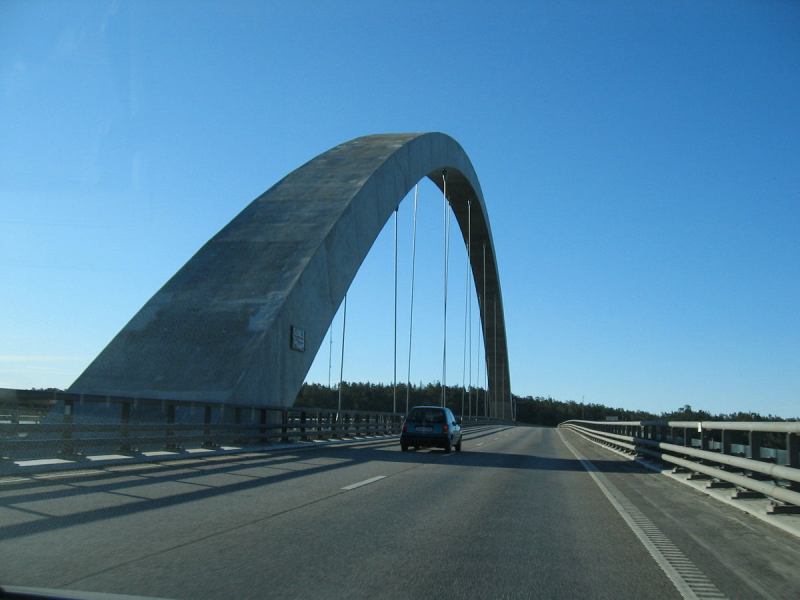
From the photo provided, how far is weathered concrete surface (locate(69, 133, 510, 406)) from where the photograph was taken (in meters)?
23.2

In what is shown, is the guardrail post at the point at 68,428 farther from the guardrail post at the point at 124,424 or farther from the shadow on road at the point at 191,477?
the guardrail post at the point at 124,424

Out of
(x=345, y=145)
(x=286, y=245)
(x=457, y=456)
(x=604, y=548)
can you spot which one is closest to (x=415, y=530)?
(x=604, y=548)

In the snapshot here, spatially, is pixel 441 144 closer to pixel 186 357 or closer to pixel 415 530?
pixel 186 357

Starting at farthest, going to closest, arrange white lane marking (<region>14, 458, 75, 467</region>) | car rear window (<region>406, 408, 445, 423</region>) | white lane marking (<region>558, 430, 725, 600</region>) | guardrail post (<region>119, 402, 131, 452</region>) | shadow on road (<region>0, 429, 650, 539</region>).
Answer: car rear window (<region>406, 408, 445, 423</region>) < guardrail post (<region>119, 402, 131, 452</region>) < white lane marking (<region>14, 458, 75, 467</region>) < shadow on road (<region>0, 429, 650, 539</region>) < white lane marking (<region>558, 430, 725, 600</region>)

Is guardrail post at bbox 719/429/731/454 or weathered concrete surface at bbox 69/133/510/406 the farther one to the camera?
weathered concrete surface at bbox 69/133/510/406

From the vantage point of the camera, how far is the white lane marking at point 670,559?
555 centimetres

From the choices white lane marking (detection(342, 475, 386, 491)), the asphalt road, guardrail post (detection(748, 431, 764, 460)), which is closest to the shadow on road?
the asphalt road

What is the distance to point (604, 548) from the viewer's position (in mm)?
7121

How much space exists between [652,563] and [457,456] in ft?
47.5

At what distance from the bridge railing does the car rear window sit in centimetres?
554

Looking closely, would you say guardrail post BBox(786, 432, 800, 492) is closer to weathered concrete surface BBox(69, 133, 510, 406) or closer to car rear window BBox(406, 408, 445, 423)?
car rear window BBox(406, 408, 445, 423)

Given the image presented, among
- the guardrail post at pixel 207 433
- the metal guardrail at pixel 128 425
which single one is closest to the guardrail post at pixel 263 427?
the metal guardrail at pixel 128 425

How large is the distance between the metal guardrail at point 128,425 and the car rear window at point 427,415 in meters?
3.05

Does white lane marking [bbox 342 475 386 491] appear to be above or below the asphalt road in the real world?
below
